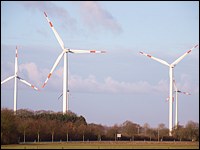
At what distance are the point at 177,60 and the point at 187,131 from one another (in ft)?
73.5

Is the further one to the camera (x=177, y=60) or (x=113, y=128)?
(x=113, y=128)

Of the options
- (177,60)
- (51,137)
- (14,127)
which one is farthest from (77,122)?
(14,127)

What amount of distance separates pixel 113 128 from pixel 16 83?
31264mm

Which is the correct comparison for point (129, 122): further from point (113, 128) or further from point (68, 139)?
point (68, 139)

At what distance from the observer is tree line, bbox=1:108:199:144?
82.4 m

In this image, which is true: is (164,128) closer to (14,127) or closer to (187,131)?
(187,131)

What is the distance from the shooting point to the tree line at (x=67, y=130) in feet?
270

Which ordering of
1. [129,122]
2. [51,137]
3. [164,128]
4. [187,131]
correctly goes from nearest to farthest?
[51,137] → [187,131] → [164,128] → [129,122]

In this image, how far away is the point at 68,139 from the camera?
369ft

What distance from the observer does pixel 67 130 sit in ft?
370

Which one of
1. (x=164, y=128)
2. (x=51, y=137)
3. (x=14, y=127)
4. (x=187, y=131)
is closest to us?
(x=14, y=127)

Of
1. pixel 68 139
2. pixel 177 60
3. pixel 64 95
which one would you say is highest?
pixel 177 60

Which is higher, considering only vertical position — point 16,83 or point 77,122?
point 16,83

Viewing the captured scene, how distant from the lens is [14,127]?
81.9 meters
